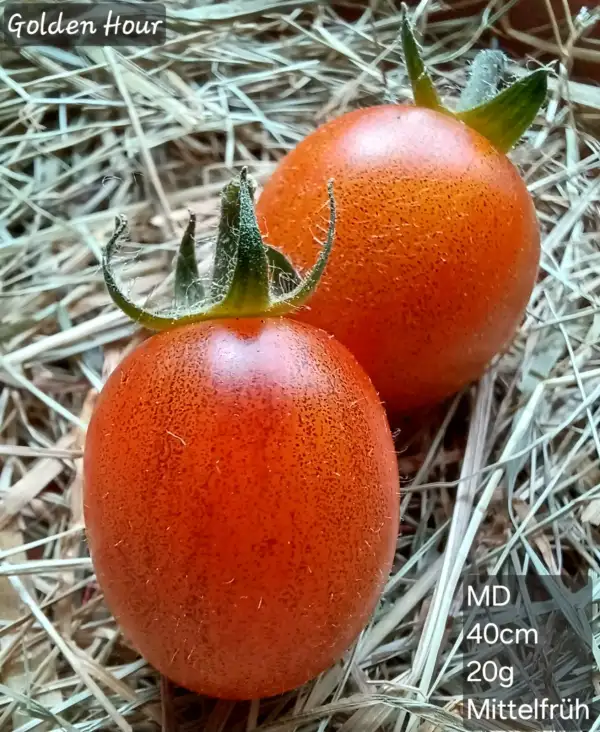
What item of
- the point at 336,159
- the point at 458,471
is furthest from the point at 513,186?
the point at 458,471

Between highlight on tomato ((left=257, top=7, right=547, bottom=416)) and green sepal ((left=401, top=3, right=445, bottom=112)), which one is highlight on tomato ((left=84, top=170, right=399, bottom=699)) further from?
green sepal ((left=401, top=3, right=445, bottom=112))

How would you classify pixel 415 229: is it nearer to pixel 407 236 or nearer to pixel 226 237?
pixel 407 236

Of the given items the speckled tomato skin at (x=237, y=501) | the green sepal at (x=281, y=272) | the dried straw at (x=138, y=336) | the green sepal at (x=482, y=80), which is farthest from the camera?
the green sepal at (x=482, y=80)

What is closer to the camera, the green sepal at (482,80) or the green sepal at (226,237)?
the green sepal at (226,237)

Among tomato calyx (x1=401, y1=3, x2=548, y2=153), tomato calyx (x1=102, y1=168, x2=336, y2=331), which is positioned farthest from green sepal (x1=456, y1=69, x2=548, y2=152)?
tomato calyx (x1=102, y1=168, x2=336, y2=331)

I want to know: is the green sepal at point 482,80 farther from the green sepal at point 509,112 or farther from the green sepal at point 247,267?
the green sepal at point 247,267

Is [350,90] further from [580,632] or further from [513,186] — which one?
[580,632]

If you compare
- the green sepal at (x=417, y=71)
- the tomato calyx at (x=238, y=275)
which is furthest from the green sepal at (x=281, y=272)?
the green sepal at (x=417, y=71)

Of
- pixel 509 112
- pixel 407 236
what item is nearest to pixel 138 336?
pixel 407 236
